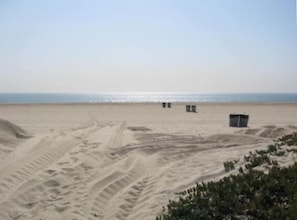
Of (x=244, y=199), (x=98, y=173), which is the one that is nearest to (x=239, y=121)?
(x=98, y=173)

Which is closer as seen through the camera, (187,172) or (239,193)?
(239,193)

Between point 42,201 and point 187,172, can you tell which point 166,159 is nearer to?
point 187,172

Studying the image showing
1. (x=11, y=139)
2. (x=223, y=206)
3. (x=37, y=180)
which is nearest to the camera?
(x=223, y=206)

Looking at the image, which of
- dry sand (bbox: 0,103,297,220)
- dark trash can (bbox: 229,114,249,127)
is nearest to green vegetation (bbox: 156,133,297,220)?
dry sand (bbox: 0,103,297,220)

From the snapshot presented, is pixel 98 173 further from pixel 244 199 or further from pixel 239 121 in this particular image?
pixel 239 121

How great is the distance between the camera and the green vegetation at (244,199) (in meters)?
4.85

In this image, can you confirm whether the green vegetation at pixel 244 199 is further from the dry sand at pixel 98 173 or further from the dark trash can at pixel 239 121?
the dark trash can at pixel 239 121

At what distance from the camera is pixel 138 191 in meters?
7.18

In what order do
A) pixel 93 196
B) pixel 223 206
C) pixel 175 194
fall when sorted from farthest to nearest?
pixel 93 196 → pixel 175 194 → pixel 223 206

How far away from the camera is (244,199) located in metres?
5.27

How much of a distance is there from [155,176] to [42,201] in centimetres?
259

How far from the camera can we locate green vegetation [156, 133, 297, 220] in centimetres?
485

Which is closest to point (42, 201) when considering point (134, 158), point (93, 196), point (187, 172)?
point (93, 196)

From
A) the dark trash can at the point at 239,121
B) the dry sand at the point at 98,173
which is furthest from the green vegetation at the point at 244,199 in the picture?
the dark trash can at the point at 239,121
